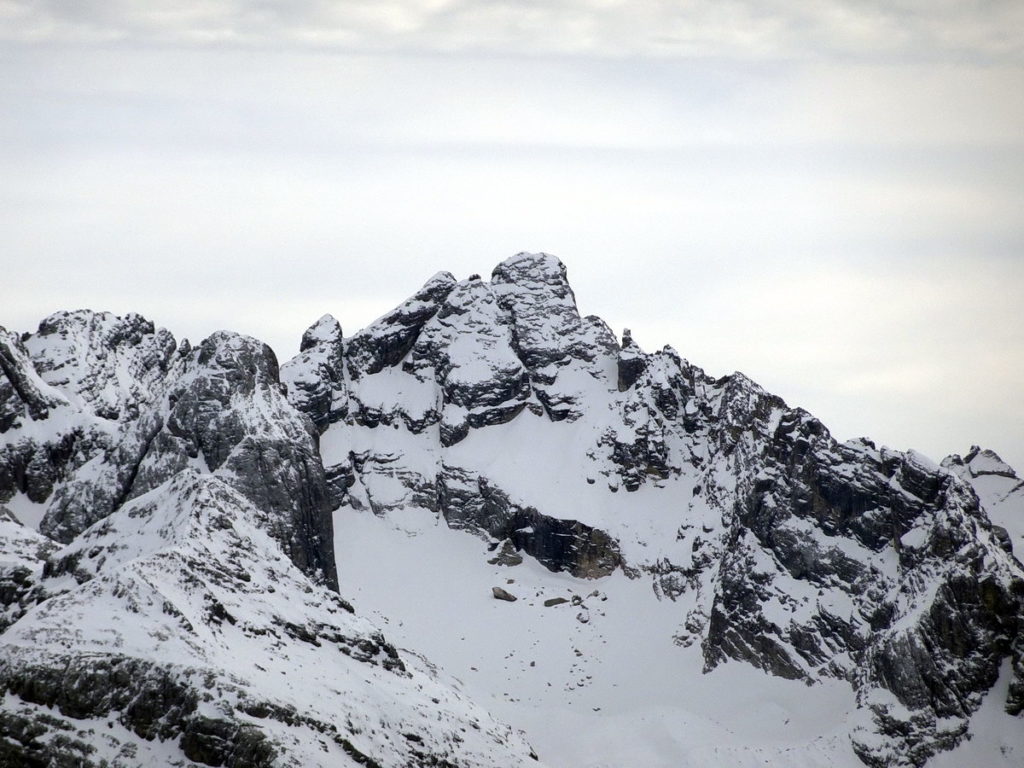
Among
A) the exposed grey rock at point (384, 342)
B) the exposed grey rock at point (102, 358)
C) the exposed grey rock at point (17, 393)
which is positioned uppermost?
the exposed grey rock at point (384, 342)

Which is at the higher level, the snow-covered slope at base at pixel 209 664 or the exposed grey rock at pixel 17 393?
the exposed grey rock at pixel 17 393

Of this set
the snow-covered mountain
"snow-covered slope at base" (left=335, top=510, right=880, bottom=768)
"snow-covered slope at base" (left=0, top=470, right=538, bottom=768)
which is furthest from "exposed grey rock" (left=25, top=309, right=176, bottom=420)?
"snow-covered slope at base" (left=0, top=470, right=538, bottom=768)

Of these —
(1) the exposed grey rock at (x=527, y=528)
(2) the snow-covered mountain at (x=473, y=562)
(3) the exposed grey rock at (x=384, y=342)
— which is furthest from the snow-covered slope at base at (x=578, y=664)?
(3) the exposed grey rock at (x=384, y=342)

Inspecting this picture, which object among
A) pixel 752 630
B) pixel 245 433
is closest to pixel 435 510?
pixel 245 433

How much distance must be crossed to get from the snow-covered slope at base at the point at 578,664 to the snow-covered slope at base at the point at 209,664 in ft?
123

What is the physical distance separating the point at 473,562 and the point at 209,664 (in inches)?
3686

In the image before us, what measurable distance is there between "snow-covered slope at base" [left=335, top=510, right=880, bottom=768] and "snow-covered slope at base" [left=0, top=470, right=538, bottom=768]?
3748cm

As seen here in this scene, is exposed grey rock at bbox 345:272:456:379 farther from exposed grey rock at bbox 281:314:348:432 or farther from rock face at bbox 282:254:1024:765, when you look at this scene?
exposed grey rock at bbox 281:314:348:432

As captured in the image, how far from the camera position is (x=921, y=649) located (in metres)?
136

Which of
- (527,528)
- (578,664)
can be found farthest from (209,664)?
(527,528)

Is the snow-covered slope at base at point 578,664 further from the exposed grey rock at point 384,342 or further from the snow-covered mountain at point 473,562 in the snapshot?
the exposed grey rock at point 384,342

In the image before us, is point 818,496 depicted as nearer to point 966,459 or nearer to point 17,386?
point 966,459

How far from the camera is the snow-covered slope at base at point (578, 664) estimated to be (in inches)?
5428

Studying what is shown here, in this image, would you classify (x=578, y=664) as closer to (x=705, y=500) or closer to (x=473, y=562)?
(x=473, y=562)
